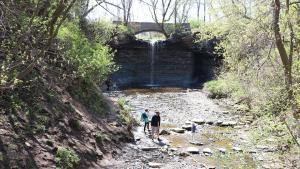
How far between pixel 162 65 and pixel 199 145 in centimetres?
2735

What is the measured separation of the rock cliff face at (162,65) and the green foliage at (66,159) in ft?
99.7

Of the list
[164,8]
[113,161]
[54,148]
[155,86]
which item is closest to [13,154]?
[54,148]

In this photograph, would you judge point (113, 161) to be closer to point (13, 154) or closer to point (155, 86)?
point (13, 154)

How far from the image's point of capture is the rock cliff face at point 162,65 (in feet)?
139

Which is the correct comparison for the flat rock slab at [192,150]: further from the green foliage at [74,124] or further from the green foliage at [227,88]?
the green foliage at [227,88]

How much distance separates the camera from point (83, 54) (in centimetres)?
1872

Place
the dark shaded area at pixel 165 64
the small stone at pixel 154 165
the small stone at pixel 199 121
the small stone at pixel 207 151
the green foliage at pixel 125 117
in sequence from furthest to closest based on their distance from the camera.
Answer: the dark shaded area at pixel 165 64
the small stone at pixel 199 121
the green foliage at pixel 125 117
the small stone at pixel 207 151
the small stone at pixel 154 165

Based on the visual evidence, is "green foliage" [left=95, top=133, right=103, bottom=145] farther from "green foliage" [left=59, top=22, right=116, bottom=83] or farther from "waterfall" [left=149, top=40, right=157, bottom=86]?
"waterfall" [left=149, top=40, right=157, bottom=86]

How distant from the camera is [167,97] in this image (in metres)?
31.0

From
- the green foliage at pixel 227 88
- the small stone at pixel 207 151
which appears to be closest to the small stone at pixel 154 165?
the small stone at pixel 207 151

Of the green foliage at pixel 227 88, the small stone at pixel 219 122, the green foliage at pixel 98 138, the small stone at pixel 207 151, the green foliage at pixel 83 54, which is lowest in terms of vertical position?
the small stone at pixel 207 151

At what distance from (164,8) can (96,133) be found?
35765 mm

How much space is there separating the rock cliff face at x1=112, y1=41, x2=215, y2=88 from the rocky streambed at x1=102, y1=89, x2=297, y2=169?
16201 millimetres

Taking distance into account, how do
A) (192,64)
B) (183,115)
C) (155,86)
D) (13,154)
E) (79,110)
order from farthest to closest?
1. (192,64)
2. (155,86)
3. (183,115)
4. (79,110)
5. (13,154)
